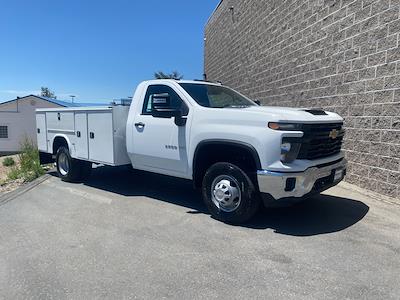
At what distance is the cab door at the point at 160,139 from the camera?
596cm

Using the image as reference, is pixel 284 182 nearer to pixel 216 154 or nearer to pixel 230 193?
pixel 230 193

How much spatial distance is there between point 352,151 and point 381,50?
6.23ft

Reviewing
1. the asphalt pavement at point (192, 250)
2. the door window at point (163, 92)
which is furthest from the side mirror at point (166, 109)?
the asphalt pavement at point (192, 250)

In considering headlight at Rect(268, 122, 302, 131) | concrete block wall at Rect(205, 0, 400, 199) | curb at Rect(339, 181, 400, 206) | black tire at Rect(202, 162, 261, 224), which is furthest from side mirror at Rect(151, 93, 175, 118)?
curb at Rect(339, 181, 400, 206)

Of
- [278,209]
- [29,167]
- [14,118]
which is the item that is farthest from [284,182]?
[14,118]

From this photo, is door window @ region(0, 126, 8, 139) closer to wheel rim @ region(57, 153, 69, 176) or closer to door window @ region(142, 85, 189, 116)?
wheel rim @ region(57, 153, 69, 176)

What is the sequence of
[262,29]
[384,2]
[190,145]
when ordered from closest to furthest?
[190,145], [384,2], [262,29]

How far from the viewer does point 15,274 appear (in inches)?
152

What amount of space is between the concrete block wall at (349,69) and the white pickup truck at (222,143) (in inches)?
46.1

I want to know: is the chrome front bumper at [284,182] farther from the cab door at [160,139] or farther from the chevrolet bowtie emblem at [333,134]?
the cab door at [160,139]

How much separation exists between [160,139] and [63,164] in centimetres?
363

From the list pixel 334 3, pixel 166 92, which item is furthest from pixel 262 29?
pixel 166 92

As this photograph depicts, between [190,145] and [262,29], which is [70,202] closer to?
[190,145]

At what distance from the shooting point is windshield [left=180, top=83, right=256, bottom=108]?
6.02m
